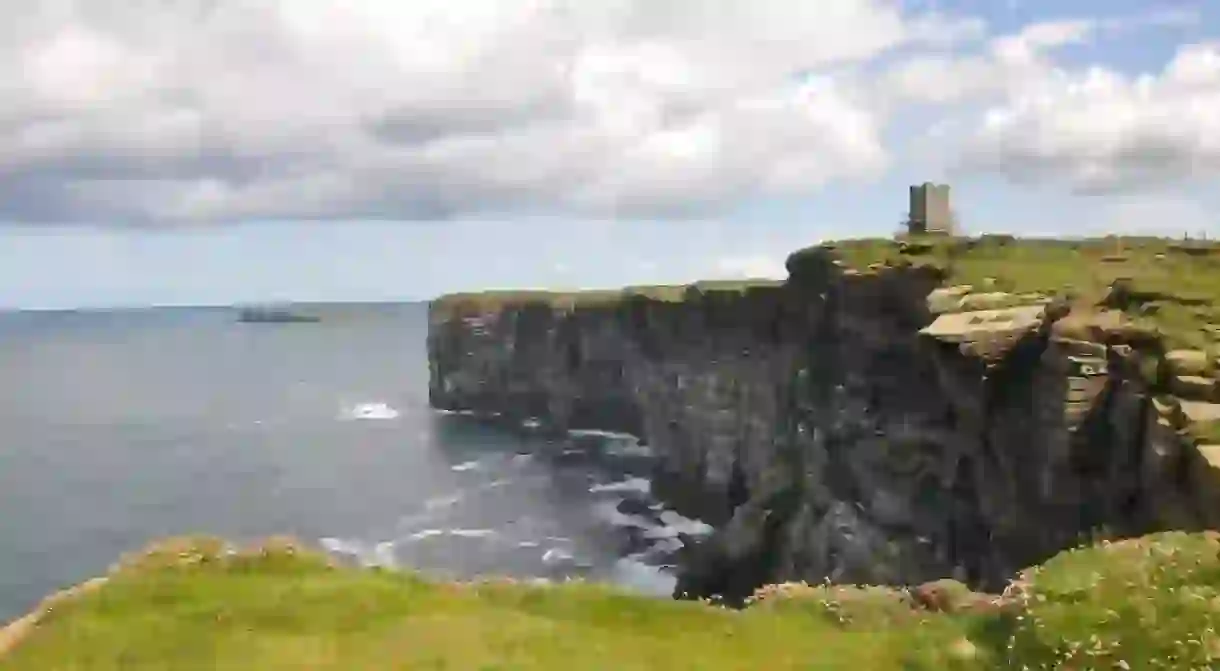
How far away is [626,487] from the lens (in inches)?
4060

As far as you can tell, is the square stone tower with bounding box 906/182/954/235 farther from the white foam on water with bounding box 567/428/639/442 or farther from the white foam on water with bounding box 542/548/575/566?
the white foam on water with bounding box 567/428/639/442

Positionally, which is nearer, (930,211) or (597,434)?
(930,211)

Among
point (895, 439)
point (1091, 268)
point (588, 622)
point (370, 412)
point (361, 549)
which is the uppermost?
point (1091, 268)

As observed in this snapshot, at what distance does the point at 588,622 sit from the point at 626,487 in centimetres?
8162

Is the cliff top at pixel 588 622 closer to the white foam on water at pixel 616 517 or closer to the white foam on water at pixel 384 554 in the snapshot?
the white foam on water at pixel 384 554

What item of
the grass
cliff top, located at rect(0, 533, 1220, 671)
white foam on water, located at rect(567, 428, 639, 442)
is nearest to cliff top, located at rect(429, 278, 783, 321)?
white foam on water, located at rect(567, 428, 639, 442)

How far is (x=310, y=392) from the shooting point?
7431 inches

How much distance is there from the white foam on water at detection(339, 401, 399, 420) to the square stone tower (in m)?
91.8

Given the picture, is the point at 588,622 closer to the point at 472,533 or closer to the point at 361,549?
the point at 361,549

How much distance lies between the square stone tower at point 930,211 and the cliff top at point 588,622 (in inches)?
2101

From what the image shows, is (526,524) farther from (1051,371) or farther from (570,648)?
(570,648)

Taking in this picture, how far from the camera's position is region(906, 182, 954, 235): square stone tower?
73.8 metres

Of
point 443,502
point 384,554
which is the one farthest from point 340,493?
point 384,554

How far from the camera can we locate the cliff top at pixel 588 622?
16516mm
